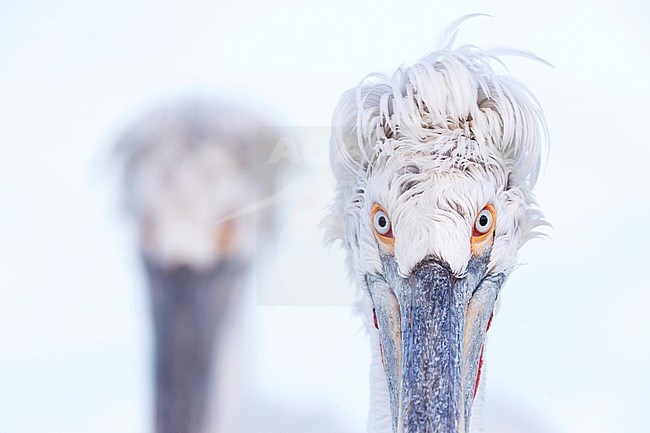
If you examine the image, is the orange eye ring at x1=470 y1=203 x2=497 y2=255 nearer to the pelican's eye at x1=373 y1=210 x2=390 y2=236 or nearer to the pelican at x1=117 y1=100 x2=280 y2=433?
the pelican's eye at x1=373 y1=210 x2=390 y2=236

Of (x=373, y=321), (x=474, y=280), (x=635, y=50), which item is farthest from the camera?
(x=635, y=50)

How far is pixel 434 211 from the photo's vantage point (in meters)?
1.48

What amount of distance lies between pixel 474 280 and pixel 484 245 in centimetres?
8

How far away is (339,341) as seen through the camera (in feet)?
6.61

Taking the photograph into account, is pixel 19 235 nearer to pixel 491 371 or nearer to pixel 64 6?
pixel 64 6

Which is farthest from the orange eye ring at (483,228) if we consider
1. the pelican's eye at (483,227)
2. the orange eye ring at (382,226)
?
the orange eye ring at (382,226)

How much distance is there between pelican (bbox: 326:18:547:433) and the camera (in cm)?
143

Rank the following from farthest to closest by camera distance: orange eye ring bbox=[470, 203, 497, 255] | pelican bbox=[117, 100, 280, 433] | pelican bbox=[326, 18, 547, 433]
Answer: pelican bbox=[117, 100, 280, 433]
orange eye ring bbox=[470, 203, 497, 255]
pelican bbox=[326, 18, 547, 433]

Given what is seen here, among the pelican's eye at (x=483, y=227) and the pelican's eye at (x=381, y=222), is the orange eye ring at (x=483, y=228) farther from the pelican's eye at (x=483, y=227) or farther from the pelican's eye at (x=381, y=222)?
the pelican's eye at (x=381, y=222)

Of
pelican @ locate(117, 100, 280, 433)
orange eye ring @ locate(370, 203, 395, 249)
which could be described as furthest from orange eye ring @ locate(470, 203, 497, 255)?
pelican @ locate(117, 100, 280, 433)

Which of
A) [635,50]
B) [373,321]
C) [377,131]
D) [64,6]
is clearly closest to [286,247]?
[373,321]

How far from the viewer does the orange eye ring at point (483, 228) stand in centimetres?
154

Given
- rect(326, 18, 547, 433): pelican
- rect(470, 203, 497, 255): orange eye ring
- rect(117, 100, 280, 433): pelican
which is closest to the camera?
rect(326, 18, 547, 433): pelican

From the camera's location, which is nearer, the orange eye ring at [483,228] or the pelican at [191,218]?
the orange eye ring at [483,228]
